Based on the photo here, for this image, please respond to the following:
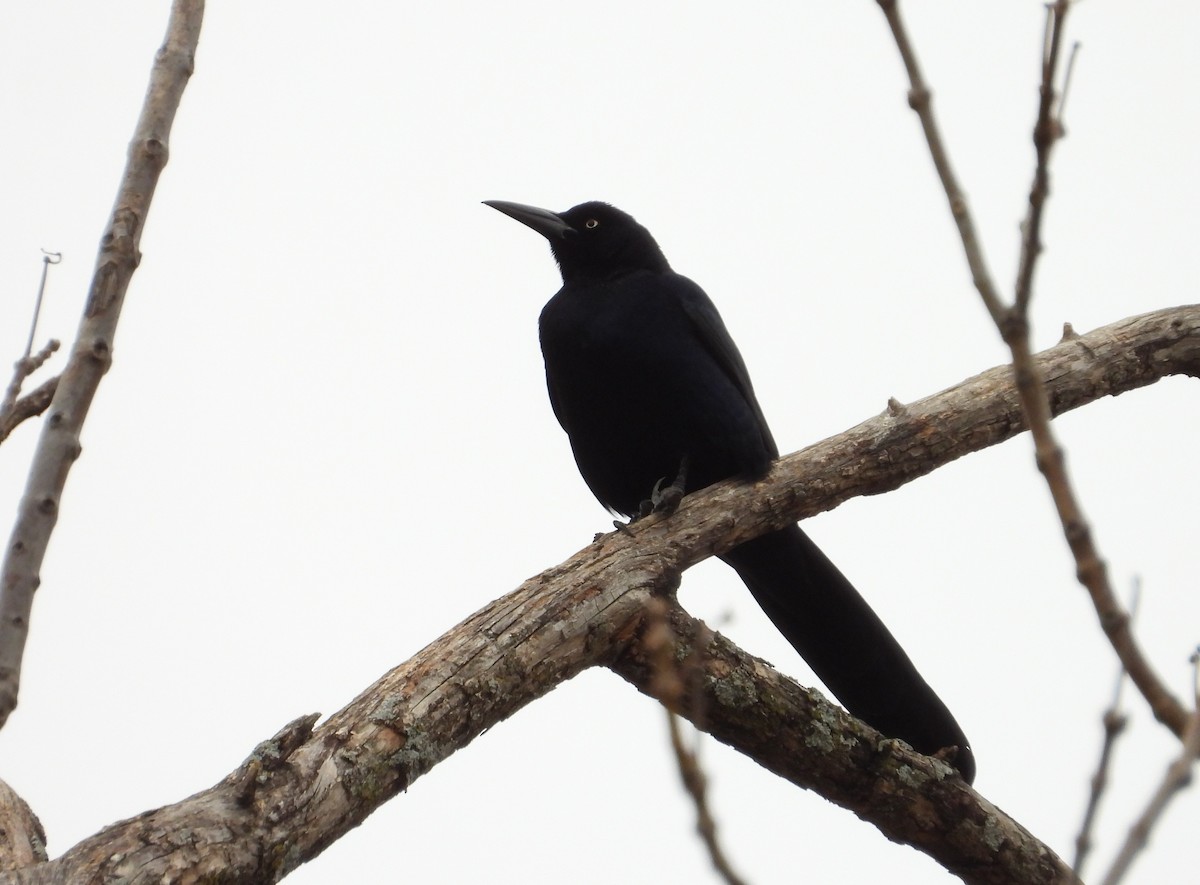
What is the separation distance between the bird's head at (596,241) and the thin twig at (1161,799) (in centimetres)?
458

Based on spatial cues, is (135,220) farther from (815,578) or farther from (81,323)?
(815,578)

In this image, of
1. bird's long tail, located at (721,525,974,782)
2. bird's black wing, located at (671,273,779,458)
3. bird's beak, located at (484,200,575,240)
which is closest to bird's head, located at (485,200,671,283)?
bird's beak, located at (484,200,575,240)

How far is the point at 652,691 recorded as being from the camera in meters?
3.90

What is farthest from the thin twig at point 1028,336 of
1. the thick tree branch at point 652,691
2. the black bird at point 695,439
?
the black bird at point 695,439

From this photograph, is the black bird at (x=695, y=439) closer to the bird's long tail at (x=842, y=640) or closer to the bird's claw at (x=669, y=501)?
the bird's long tail at (x=842, y=640)

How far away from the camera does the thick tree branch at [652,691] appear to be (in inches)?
112

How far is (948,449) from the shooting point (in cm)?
445

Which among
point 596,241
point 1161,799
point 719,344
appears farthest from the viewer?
point 596,241

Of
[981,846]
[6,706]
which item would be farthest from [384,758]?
[981,846]

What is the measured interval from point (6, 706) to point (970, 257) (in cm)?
140

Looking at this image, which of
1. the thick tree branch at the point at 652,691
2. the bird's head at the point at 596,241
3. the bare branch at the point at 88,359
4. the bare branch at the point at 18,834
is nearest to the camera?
the bare branch at the point at 88,359

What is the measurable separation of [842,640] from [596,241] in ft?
7.09

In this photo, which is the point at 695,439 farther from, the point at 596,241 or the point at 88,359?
the point at 88,359

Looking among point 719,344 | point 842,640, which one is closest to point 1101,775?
point 842,640
